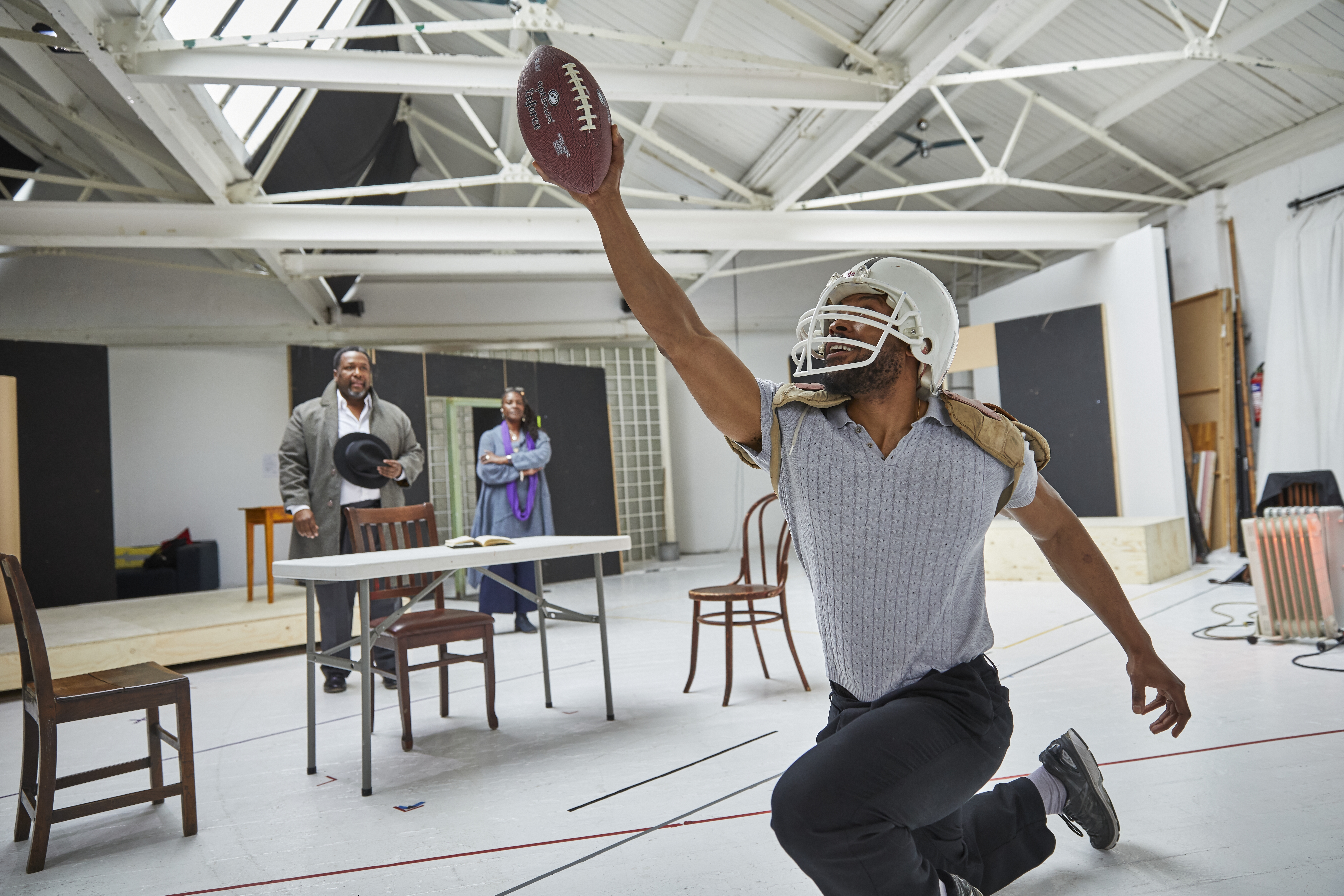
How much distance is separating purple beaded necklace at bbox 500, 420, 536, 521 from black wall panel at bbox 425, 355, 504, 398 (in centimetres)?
242

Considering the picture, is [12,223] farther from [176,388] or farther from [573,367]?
[573,367]

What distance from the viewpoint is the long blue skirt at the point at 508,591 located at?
5.74m

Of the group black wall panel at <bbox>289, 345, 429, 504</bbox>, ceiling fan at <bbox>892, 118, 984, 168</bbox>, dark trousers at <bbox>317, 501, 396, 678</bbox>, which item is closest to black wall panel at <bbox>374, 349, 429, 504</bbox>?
black wall panel at <bbox>289, 345, 429, 504</bbox>

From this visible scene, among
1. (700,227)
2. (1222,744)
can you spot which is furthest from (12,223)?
(1222,744)

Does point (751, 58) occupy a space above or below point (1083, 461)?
above

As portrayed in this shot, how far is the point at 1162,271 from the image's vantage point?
758cm

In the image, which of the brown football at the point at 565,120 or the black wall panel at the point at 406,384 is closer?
the brown football at the point at 565,120

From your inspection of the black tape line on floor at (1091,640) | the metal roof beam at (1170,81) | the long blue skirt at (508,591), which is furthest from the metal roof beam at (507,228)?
the black tape line on floor at (1091,640)

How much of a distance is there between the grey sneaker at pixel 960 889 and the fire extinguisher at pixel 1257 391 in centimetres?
739

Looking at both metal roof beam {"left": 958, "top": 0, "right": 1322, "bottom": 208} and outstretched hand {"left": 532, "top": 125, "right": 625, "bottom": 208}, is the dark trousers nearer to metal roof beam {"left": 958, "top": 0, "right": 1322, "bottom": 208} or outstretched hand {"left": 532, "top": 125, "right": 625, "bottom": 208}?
outstretched hand {"left": 532, "top": 125, "right": 625, "bottom": 208}

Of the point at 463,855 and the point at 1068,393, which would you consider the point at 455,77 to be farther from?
the point at 1068,393

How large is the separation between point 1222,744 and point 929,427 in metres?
2.10

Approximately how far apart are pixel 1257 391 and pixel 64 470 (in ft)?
33.1

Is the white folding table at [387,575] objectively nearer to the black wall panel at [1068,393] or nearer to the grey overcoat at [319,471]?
the grey overcoat at [319,471]
